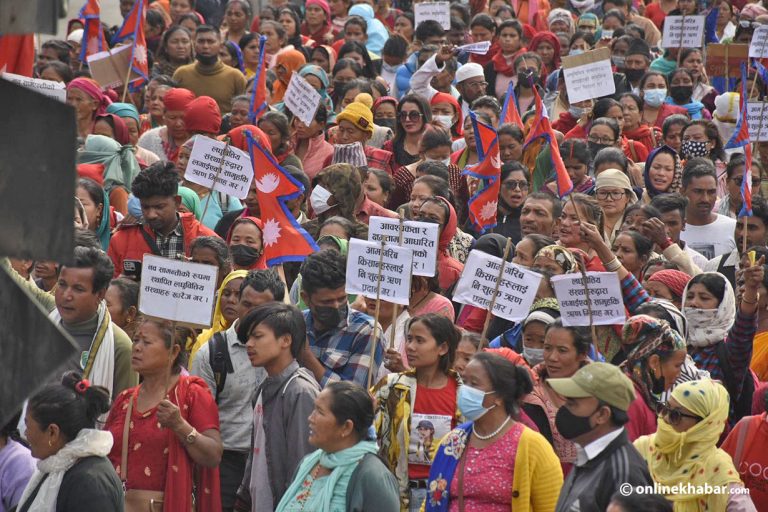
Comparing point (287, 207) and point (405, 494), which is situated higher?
point (287, 207)

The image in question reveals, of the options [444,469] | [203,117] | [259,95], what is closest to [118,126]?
[203,117]

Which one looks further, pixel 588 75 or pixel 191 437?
pixel 588 75

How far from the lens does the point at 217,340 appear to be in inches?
265

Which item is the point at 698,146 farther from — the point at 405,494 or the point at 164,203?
the point at 405,494

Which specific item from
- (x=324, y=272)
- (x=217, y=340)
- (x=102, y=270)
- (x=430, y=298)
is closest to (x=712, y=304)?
(x=430, y=298)

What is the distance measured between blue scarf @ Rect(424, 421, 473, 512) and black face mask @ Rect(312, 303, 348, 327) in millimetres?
1370

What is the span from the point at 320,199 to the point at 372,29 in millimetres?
8744

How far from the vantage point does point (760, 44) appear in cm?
1341

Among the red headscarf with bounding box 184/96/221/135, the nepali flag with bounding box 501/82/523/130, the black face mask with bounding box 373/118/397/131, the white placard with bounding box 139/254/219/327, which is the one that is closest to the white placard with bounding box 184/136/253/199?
the red headscarf with bounding box 184/96/221/135

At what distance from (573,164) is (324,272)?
4003mm

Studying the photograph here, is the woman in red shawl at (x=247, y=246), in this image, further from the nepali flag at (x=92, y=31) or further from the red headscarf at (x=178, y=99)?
the nepali flag at (x=92, y=31)

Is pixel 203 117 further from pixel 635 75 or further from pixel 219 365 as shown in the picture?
pixel 635 75

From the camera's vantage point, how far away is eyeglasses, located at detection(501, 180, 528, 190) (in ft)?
31.6

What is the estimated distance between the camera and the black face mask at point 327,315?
6.68 metres
